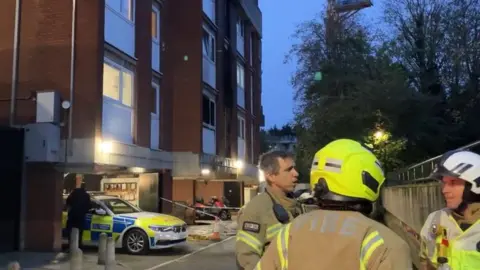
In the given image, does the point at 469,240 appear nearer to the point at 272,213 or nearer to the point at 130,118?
the point at 272,213

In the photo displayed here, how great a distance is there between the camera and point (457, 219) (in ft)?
11.2

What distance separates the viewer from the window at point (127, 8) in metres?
16.5

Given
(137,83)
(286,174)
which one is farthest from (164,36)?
(286,174)

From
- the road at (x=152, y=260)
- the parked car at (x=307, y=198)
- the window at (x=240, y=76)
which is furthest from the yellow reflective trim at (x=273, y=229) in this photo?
the window at (x=240, y=76)

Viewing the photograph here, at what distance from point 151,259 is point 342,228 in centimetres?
1196

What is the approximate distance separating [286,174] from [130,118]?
13084mm

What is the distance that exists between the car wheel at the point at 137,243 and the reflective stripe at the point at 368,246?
41.0ft

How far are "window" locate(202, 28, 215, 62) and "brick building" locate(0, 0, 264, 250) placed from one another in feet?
0.15

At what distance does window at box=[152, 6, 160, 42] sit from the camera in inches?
781

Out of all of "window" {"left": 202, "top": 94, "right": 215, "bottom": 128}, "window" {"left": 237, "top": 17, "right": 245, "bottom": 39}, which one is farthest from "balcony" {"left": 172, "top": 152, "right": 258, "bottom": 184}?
"window" {"left": 237, "top": 17, "right": 245, "bottom": 39}

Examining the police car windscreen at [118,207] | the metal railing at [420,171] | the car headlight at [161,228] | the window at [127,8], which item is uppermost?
the window at [127,8]

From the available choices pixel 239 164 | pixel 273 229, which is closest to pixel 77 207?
pixel 273 229

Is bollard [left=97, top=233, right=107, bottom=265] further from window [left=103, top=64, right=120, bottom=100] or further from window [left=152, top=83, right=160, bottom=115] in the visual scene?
window [left=152, top=83, right=160, bottom=115]

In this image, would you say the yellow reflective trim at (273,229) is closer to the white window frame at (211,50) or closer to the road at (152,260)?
the road at (152,260)
